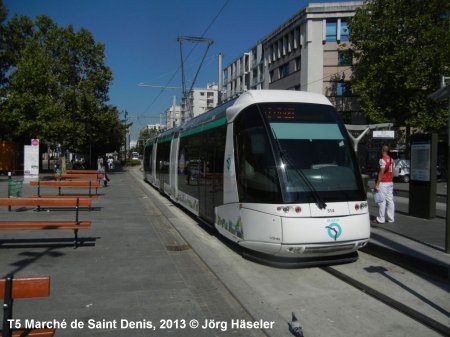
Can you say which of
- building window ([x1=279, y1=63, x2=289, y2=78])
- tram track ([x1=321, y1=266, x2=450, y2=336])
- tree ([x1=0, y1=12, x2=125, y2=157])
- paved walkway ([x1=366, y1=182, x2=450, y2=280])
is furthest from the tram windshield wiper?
building window ([x1=279, y1=63, x2=289, y2=78])

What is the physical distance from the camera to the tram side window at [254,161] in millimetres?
7199

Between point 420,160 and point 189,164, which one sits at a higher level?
point 420,160

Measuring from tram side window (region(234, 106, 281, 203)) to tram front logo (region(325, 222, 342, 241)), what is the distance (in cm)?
86

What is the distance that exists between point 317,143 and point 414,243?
9.13 feet

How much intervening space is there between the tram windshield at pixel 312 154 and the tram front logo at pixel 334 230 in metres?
0.39

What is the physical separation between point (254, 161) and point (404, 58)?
112ft

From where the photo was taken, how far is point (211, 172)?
1018cm

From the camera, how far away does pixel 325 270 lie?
287 inches

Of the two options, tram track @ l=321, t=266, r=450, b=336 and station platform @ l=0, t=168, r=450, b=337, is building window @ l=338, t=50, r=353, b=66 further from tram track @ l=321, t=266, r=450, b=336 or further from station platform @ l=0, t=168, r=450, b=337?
tram track @ l=321, t=266, r=450, b=336

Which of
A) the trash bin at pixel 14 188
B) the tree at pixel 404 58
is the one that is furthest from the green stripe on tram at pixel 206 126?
the tree at pixel 404 58

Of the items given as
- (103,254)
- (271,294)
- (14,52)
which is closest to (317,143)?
(271,294)

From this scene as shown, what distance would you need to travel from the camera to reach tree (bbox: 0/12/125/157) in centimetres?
3375

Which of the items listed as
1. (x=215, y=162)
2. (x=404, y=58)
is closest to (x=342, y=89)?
(x=404, y=58)

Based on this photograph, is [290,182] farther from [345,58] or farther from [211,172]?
[345,58]
